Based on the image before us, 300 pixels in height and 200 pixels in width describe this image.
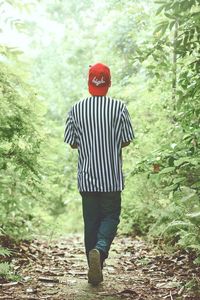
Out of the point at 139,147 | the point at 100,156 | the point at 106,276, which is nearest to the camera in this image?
the point at 100,156

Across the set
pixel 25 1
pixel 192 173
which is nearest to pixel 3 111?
pixel 25 1

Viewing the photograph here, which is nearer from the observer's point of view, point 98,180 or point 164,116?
point 98,180

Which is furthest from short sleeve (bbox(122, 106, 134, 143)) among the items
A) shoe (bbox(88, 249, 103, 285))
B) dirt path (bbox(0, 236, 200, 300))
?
dirt path (bbox(0, 236, 200, 300))

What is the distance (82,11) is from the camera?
15.7 meters

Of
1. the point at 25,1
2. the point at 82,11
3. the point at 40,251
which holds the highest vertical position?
the point at 82,11

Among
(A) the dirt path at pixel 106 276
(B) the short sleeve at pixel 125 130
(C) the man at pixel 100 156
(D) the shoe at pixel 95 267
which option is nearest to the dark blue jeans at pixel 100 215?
(C) the man at pixel 100 156

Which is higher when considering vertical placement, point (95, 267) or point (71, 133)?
point (71, 133)

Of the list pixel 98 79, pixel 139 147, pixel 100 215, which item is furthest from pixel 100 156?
pixel 139 147

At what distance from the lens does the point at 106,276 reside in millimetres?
4914

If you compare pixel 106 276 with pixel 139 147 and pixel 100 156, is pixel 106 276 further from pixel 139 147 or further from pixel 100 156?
pixel 139 147

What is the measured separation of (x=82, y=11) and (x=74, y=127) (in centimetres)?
1177

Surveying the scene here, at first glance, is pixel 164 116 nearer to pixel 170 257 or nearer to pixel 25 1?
pixel 170 257

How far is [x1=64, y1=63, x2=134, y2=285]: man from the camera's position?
4551 mm

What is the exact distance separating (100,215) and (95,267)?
559mm
